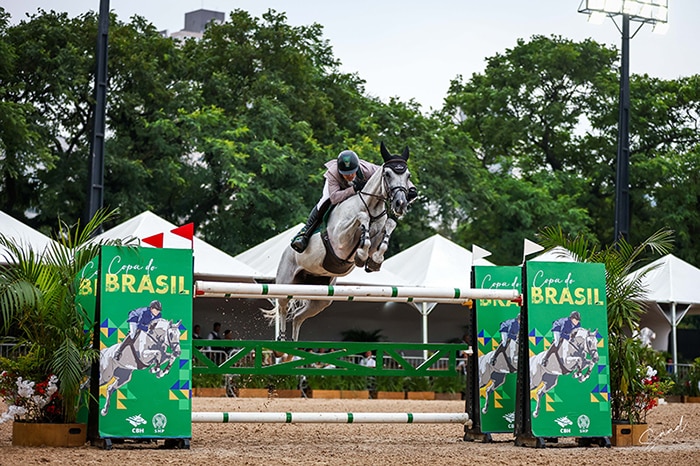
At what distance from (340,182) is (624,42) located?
518 inches

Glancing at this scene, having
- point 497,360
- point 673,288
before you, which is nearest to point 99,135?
point 497,360

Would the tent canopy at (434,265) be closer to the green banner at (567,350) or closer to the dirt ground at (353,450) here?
the dirt ground at (353,450)

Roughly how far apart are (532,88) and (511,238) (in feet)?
20.9

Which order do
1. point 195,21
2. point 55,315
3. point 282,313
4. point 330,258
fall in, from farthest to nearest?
point 195,21
point 282,313
point 330,258
point 55,315

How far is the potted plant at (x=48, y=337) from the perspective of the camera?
26.9ft

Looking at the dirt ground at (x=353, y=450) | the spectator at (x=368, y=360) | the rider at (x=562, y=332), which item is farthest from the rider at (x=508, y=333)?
the spectator at (x=368, y=360)

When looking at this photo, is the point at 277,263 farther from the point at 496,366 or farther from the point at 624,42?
the point at 496,366

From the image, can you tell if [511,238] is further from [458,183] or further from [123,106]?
[123,106]

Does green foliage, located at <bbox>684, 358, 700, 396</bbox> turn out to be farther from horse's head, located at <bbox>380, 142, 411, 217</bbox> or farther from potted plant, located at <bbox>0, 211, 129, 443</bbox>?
potted plant, located at <bbox>0, 211, 129, 443</bbox>

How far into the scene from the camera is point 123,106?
1024 inches

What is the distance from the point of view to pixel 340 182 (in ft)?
32.1

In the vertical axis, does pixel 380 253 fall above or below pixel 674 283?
below

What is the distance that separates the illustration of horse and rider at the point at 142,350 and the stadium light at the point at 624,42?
12.3 meters

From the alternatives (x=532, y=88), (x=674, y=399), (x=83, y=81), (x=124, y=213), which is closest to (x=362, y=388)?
(x=674, y=399)
